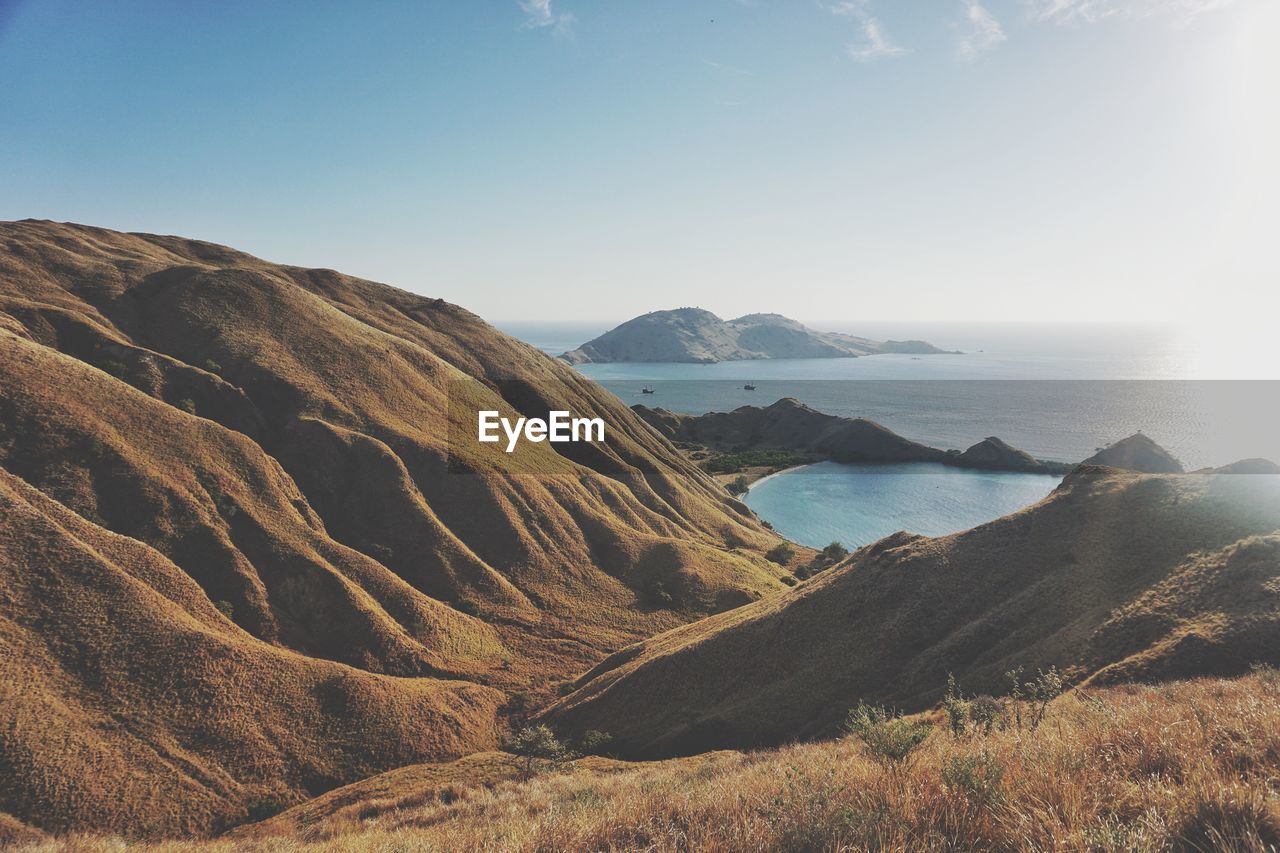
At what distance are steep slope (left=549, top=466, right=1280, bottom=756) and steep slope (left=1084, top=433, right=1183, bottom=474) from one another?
3325 inches

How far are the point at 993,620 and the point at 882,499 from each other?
104197 millimetres

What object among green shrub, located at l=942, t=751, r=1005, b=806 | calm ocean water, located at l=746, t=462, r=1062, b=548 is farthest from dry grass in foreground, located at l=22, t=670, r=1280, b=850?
calm ocean water, located at l=746, t=462, r=1062, b=548

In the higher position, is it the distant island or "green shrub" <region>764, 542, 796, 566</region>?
the distant island

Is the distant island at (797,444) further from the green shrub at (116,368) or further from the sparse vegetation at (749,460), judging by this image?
the green shrub at (116,368)

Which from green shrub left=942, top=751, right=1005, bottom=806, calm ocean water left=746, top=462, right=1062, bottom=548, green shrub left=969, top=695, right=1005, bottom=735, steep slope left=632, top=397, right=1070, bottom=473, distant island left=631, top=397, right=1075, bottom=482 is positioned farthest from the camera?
steep slope left=632, top=397, right=1070, bottom=473

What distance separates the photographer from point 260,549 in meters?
41.8

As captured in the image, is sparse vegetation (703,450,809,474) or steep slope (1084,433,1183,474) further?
sparse vegetation (703,450,809,474)

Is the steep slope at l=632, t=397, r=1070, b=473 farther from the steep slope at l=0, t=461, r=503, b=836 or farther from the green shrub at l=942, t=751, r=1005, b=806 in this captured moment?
the green shrub at l=942, t=751, r=1005, b=806

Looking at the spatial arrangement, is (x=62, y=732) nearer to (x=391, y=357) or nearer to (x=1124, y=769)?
(x=1124, y=769)

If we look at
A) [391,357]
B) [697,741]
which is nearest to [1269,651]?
[697,741]

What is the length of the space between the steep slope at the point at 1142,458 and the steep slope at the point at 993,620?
8445cm

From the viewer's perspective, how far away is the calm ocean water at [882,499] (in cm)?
10700

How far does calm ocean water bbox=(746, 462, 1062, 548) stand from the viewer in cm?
10700

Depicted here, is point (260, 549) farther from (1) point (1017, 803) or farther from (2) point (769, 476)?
(2) point (769, 476)
